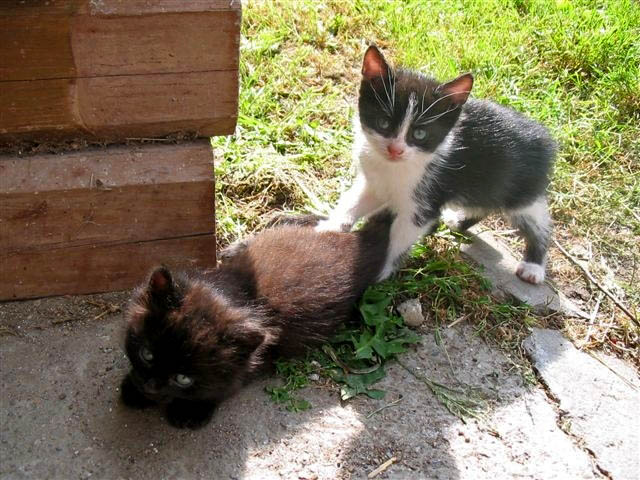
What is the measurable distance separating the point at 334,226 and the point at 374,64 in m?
0.81

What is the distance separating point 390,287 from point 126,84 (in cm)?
151

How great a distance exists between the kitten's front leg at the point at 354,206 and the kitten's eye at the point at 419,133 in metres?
0.39

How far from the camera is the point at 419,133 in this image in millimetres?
3588

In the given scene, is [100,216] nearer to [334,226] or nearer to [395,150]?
[334,226]

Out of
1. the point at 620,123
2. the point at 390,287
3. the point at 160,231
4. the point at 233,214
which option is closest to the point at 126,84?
the point at 160,231

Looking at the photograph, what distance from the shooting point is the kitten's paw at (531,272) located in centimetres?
381

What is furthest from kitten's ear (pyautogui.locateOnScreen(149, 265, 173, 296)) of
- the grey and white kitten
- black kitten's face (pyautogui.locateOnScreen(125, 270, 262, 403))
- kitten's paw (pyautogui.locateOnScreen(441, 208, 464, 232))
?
kitten's paw (pyautogui.locateOnScreen(441, 208, 464, 232))

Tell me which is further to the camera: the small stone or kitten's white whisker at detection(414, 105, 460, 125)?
kitten's white whisker at detection(414, 105, 460, 125)

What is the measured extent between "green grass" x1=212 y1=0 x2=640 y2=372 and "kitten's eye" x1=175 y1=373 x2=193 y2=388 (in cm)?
120

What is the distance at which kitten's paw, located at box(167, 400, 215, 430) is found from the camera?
2752 millimetres

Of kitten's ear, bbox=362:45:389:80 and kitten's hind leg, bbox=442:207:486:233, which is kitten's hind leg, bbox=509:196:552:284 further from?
kitten's ear, bbox=362:45:389:80

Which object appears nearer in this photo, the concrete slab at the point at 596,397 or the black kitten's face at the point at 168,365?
the black kitten's face at the point at 168,365

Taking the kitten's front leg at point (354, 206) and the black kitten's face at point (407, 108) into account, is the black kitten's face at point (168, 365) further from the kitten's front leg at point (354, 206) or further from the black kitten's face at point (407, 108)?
the black kitten's face at point (407, 108)

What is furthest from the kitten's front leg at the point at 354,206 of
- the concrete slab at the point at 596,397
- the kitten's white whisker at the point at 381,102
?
the concrete slab at the point at 596,397
